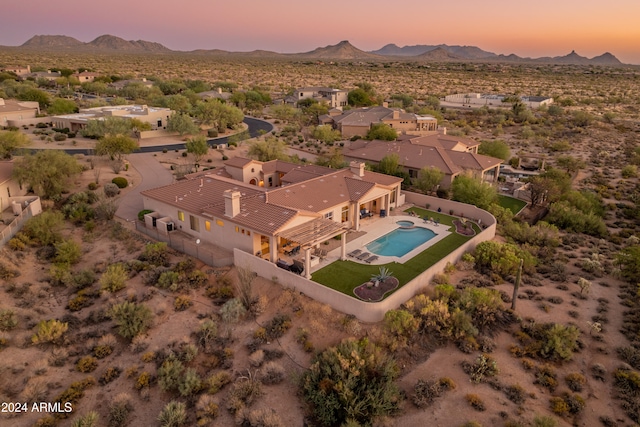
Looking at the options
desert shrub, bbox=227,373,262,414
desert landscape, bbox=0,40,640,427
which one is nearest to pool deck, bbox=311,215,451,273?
desert landscape, bbox=0,40,640,427

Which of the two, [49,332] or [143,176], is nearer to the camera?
[49,332]

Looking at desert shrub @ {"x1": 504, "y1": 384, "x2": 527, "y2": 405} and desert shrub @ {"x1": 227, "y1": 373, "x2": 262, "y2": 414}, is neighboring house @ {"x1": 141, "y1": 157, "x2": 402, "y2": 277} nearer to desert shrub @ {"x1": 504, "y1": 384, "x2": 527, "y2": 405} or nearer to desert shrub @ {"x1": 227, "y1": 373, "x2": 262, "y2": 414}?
desert shrub @ {"x1": 227, "y1": 373, "x2": 262, "y2": 414}

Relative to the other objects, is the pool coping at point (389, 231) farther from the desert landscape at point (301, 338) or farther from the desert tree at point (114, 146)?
the desert tree at point (114, 146)

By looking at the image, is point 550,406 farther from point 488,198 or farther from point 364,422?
point 488,198

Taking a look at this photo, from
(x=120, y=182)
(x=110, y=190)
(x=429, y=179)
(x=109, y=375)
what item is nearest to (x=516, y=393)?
(x=109, y=375)

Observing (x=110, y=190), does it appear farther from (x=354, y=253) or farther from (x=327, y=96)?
(x=327, y=96)
